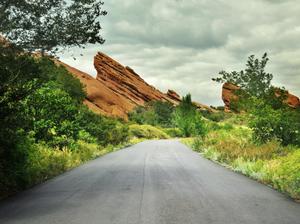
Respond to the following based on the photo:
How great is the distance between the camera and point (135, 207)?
9.95 meters

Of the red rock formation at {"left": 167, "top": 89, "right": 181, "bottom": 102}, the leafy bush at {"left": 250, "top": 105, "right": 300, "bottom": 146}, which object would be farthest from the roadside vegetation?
the red rock formation at {"left": 167, "top": 89, "right": 181, "bottom": 102}

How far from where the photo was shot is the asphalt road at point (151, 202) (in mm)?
8734

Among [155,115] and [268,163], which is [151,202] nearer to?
[268,163]

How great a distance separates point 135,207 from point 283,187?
17.8 feet

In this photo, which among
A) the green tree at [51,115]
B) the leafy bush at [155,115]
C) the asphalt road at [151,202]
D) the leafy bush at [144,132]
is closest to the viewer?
the asphalt road at [151,202]

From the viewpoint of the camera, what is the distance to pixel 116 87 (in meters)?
154

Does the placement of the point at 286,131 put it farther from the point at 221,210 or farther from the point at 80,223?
the point at 80,223

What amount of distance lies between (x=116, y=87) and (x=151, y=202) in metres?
144

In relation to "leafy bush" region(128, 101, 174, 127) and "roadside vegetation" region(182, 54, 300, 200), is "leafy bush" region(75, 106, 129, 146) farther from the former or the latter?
"leafy bush" region(128, 101, 174, 127)

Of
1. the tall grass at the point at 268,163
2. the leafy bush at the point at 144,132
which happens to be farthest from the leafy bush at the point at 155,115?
the tall grass at the point at 268,163

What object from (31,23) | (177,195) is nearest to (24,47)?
(31,23)

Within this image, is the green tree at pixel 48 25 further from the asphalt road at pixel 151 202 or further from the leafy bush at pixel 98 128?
the leafy bush at pixel 98 128

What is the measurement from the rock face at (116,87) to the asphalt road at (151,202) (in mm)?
104135

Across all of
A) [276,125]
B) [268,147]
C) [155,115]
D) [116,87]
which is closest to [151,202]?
[268,147]
